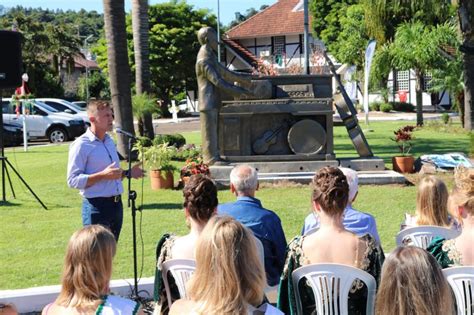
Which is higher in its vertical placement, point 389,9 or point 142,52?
point 389,9

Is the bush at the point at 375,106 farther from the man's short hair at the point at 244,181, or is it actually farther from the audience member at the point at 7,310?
the audience member at the point at 7,310

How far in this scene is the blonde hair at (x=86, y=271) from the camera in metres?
3.43

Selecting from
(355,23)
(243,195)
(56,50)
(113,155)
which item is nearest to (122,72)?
(113,155)

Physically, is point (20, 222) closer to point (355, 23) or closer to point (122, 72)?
point (122, 72)

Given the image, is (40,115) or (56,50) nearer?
(40,115)

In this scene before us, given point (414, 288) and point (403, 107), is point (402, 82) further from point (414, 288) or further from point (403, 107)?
point (414, 288)

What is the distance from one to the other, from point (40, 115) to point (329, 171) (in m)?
24.8

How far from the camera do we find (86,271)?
3.42 m

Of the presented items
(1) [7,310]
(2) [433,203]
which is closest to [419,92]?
(2) [433,203]

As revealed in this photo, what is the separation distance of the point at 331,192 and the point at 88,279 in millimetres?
1570

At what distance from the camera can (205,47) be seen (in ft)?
45.6

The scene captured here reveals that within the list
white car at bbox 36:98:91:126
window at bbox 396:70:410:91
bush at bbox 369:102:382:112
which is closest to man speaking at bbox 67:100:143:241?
white car at bbox 36:98:91:126

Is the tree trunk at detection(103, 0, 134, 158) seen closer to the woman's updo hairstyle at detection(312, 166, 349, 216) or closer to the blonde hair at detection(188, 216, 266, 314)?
the woman's updo hairstyle at detection(312, 166, 349, 216)

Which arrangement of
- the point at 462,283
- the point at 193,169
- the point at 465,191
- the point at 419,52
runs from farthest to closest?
the point at 419,52, the point at 193,169, the point at 465,191, the point at 462,283
